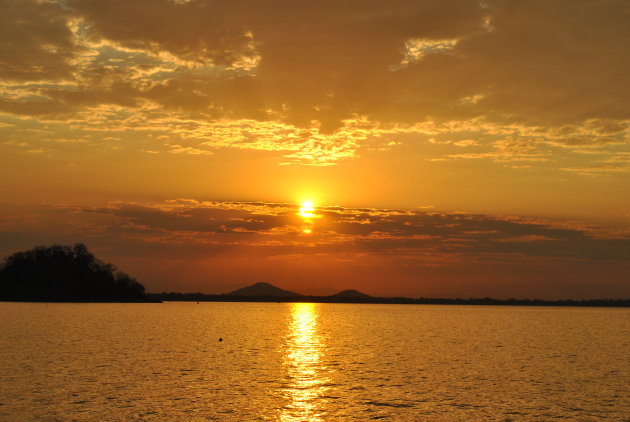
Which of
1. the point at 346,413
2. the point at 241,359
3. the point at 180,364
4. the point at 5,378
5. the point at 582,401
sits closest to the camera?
the point at 346,413

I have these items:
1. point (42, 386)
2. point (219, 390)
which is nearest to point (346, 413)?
point (219, 390)

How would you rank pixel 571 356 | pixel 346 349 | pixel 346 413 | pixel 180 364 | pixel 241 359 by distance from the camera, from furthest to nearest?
1. pixel 346 349
2. pixel 571 356
3. pixel 241 359
4. pixel 180 364
5. pixel 346 413

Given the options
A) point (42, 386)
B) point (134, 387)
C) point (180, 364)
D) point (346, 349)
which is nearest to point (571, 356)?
point (346, 349)

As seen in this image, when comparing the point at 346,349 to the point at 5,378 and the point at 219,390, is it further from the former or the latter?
the point at 5,378

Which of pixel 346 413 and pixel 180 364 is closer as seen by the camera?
pixel 346 413

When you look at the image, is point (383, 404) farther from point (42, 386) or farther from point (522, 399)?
point (42, 386)

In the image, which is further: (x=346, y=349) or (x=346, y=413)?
(x=346, y=349)

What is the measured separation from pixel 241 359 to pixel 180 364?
32.7 ft

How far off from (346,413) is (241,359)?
4018 cm

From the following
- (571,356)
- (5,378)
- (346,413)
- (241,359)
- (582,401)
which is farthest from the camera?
A: (571,356)

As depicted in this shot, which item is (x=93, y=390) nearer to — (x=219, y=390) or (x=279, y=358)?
(x=219, y=390)

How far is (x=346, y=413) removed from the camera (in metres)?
46.2

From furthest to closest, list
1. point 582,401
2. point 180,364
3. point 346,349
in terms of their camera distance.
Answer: point 346,349 < point 180,364 < point 582,401

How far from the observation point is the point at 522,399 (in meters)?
54.5
